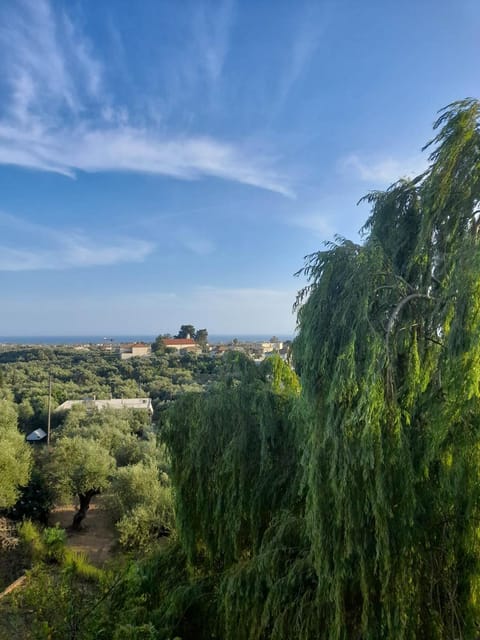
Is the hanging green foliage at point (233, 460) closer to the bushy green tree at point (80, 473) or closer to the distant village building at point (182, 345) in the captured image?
the bushy green tree at point (80, 473)

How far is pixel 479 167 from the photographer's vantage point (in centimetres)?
276

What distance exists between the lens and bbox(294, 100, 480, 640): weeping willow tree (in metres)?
2.36

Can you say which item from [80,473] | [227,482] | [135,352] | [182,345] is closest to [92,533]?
[80,473]

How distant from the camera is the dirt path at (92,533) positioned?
1109cm

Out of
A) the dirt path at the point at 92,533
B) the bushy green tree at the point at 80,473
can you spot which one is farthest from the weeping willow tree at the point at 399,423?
the bushy green tree at the point at 80,473

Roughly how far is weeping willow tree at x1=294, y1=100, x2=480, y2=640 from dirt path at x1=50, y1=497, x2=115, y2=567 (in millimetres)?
9898

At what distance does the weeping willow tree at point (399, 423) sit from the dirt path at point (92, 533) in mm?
9898

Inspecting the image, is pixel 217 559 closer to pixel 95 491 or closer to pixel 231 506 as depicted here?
pixel 231 506

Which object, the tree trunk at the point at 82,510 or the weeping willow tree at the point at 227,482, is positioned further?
the tree trunk at the point at 82,510

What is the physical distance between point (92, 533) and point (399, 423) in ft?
44.9

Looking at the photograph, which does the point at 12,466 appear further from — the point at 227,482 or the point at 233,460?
the point at 233,460

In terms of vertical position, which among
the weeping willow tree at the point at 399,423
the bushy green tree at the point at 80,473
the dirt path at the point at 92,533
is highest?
the weeping willow tree at the point at 399,423

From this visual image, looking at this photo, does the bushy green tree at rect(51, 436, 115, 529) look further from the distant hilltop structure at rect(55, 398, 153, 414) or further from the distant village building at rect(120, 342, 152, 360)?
the distant village building at rect(120, 342, 152, 360)

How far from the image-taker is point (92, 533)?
12656 mm
